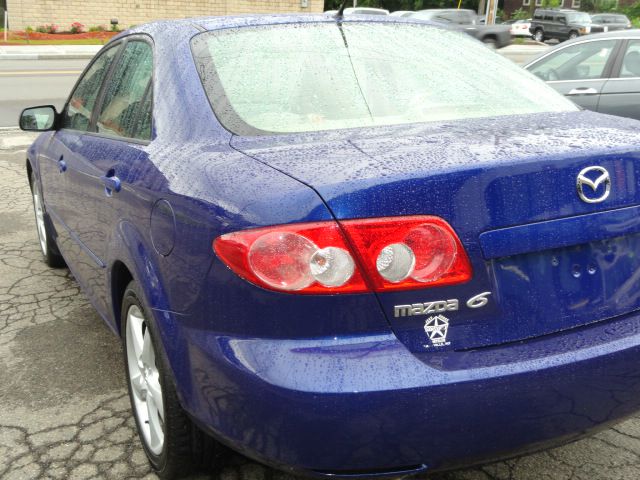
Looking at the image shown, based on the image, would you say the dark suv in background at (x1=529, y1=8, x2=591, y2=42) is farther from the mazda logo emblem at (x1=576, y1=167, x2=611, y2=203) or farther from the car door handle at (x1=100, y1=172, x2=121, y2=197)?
the mazda logo emblem at (x1=576, y1=167, x2=611, y2=203)

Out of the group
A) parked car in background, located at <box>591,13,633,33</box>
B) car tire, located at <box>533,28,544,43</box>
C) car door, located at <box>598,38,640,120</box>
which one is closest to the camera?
car door, located at <box>598,38,640,120</box>

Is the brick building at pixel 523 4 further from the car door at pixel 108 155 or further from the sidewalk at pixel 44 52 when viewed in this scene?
the car door at pixel 108 155

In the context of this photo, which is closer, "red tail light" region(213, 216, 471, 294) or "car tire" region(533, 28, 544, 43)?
"red tail light" region(213, 216, 471, 294)

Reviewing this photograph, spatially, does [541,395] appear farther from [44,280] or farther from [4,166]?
[4,166]

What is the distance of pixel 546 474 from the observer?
261 cm

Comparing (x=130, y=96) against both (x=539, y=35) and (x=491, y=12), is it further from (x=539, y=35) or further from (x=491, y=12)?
(x=539, y=35)

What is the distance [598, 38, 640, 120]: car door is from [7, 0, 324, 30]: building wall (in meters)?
34.7

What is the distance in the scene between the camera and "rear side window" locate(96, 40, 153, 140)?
9.32 ft

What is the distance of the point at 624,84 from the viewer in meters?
7.23

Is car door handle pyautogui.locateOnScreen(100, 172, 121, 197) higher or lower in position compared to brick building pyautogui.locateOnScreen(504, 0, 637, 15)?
higher

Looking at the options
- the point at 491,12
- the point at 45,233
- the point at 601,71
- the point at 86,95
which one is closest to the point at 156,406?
the point at 86,95

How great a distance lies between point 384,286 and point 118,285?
1365 mm

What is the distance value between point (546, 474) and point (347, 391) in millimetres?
1218

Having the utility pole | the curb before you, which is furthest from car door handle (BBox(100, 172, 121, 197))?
the utility pole
